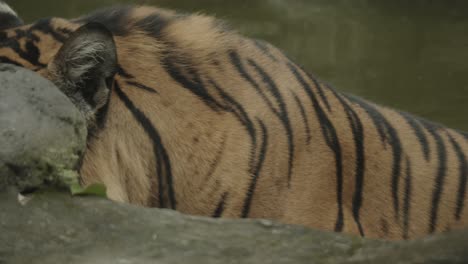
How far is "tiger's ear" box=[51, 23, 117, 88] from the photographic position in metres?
2.23

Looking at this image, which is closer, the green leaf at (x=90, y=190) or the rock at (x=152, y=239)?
the rock at (x=152, y=239)

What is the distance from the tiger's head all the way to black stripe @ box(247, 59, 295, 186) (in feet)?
1.58

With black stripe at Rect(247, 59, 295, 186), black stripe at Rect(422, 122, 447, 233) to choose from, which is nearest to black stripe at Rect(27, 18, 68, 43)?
black stripe at Rect(247, 59, 295, 186)

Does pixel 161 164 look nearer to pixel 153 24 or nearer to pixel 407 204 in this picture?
pixel 153 24

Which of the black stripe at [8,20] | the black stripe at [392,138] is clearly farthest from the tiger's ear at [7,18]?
the black stripe at [392,138]

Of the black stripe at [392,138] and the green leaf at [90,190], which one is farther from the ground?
the green leaf at [90,190]

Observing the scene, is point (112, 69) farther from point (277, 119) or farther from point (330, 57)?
point (330, 57)

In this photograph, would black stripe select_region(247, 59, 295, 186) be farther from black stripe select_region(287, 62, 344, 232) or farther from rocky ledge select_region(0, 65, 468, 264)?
rocky ledge select_region(0, 65, 468, 264)

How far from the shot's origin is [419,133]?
290 cm

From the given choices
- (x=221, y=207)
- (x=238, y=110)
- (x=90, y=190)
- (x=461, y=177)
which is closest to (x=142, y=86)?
(x=238, y=110)

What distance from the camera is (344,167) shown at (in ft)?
8.62

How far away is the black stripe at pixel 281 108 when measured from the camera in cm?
253

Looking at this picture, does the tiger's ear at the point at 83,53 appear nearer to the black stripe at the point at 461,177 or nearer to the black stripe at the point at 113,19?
the black stripe at the point at 113,19

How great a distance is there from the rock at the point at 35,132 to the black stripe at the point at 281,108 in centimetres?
70
